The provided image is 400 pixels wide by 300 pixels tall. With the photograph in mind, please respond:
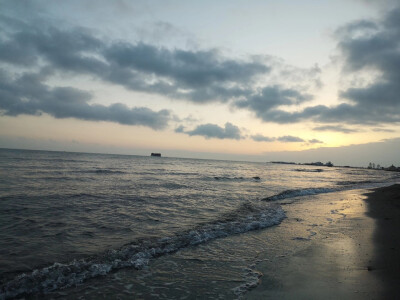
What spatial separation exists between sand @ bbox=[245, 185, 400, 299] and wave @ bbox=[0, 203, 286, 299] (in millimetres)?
1610

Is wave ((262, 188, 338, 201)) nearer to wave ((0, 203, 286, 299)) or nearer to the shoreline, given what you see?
the shoreline

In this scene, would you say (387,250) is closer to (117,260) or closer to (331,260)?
(331,260)

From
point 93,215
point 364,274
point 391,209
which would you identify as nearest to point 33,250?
point 93,215

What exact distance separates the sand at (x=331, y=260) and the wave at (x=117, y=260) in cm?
161

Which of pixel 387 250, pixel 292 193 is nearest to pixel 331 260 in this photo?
pixel 387 250

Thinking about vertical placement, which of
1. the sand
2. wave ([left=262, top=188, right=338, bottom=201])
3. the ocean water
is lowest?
wave ([left=262, top=188, right=338, bottom=201])

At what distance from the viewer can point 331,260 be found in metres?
6.80

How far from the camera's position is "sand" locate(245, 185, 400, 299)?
5.07 meters

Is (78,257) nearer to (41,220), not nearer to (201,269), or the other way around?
(201,269)

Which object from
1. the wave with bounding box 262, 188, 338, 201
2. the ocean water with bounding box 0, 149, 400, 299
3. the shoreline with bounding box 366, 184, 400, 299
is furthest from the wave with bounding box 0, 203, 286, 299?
the wave with bounding box 262, 188, 338, 201

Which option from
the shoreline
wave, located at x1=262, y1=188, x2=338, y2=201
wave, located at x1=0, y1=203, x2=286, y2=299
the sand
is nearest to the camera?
the sand

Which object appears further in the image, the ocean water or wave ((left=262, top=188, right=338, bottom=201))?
wave ((left=262, top=188, right=338, bottom=201))

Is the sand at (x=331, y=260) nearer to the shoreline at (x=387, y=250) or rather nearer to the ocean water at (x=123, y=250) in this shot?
the shoreline at (x=387, y=250)

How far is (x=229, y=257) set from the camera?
7281mm
